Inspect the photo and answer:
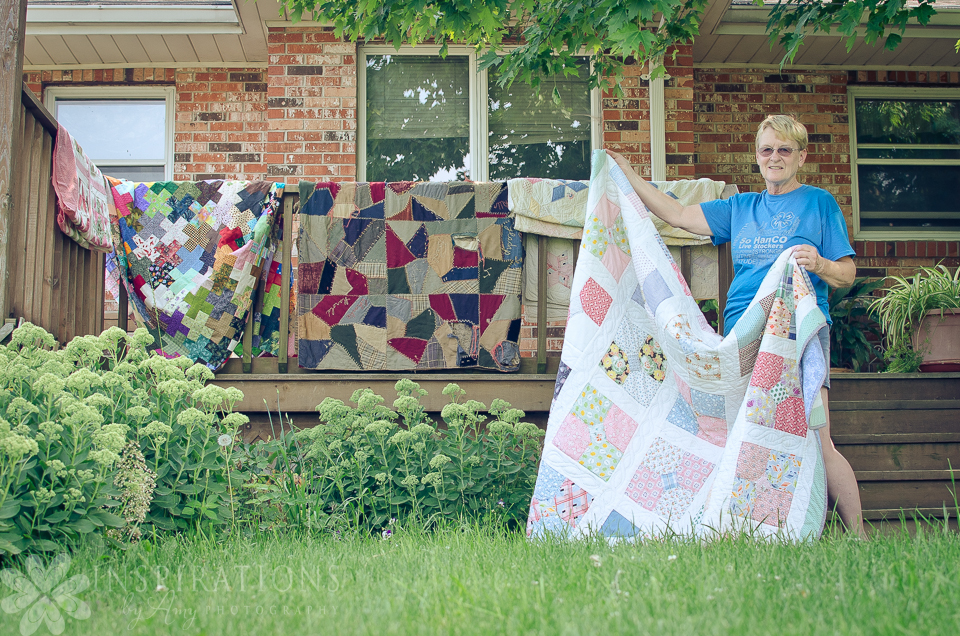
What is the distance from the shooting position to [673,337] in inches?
109

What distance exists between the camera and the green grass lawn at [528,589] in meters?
1.46

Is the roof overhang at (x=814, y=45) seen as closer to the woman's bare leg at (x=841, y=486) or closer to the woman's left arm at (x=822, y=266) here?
the woman's left arm at (x=822, y=266)

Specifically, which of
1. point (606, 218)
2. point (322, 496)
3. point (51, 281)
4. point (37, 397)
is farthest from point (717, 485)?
point (51, 281)

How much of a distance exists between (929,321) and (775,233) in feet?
8.22

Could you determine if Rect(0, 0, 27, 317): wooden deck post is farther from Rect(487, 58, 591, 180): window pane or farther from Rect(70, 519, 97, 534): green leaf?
Rect(487, 58, 591, 180): window pane

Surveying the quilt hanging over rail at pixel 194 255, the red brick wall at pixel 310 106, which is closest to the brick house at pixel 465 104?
the red brick wall at pixel 310 106

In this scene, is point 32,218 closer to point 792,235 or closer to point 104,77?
point 792,235

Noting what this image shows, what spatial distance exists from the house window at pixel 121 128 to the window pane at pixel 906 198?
6682 mm

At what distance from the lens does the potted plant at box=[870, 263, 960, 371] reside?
172 inches

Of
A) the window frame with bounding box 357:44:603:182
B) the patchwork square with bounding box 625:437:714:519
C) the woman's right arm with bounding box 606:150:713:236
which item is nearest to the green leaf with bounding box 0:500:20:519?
the patchwork square with bounding box 625:437:714:519

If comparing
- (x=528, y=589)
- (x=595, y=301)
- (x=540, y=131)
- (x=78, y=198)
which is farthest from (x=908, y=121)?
(x=78, y=198)

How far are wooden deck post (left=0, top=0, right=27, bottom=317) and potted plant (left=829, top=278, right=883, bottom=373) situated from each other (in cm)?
543

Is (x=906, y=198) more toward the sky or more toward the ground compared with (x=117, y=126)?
more toward the ground

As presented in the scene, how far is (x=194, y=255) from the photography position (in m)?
3.81
